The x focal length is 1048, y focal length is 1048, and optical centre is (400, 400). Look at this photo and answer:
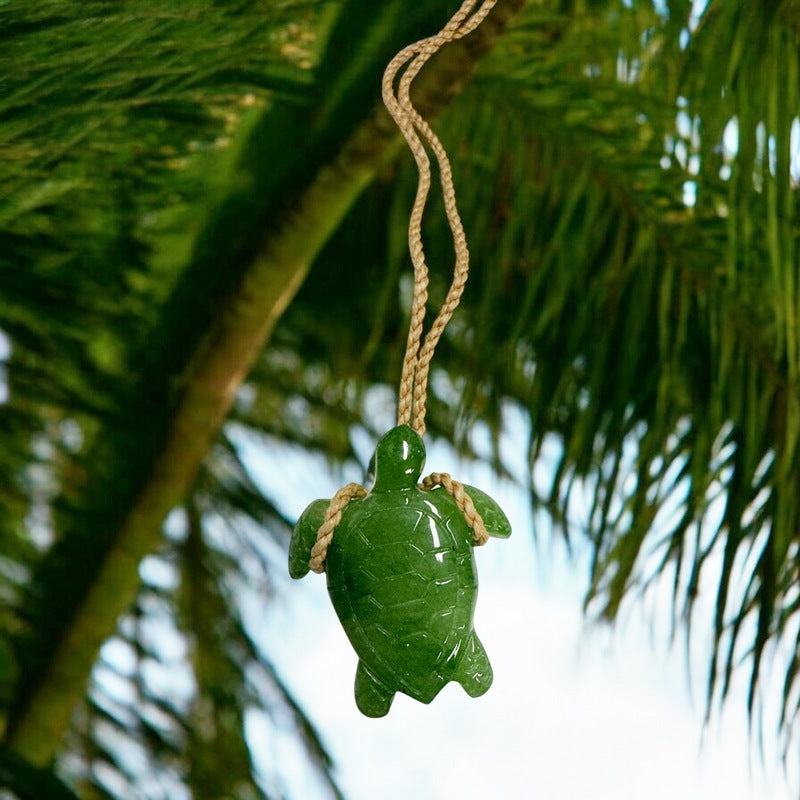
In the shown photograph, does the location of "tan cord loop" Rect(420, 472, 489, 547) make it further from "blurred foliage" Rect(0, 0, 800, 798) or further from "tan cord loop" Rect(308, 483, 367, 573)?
"blurred foliage" Rect(0, 0, 800, 798)

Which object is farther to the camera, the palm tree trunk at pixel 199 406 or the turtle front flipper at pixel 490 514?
the palm tree trunk at pixel 199 406

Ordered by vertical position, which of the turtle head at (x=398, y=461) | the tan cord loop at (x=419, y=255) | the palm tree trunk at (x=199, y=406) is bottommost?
the palm tree trunk at (x=199, y=406)

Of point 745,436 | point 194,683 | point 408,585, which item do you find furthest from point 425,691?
point 194,683

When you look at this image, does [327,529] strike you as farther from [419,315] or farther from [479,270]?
[479,270]

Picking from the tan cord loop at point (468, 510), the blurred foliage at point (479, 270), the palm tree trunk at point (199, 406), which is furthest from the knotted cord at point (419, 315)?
the palm tree trunk at point (199, 406)

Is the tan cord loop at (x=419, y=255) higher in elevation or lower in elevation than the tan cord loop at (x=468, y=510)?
higher

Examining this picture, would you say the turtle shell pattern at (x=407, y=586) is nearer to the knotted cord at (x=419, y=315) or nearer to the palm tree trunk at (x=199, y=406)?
the knotted cord at (x=419, y=315)

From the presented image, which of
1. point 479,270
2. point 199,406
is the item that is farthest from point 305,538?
point 479,270
